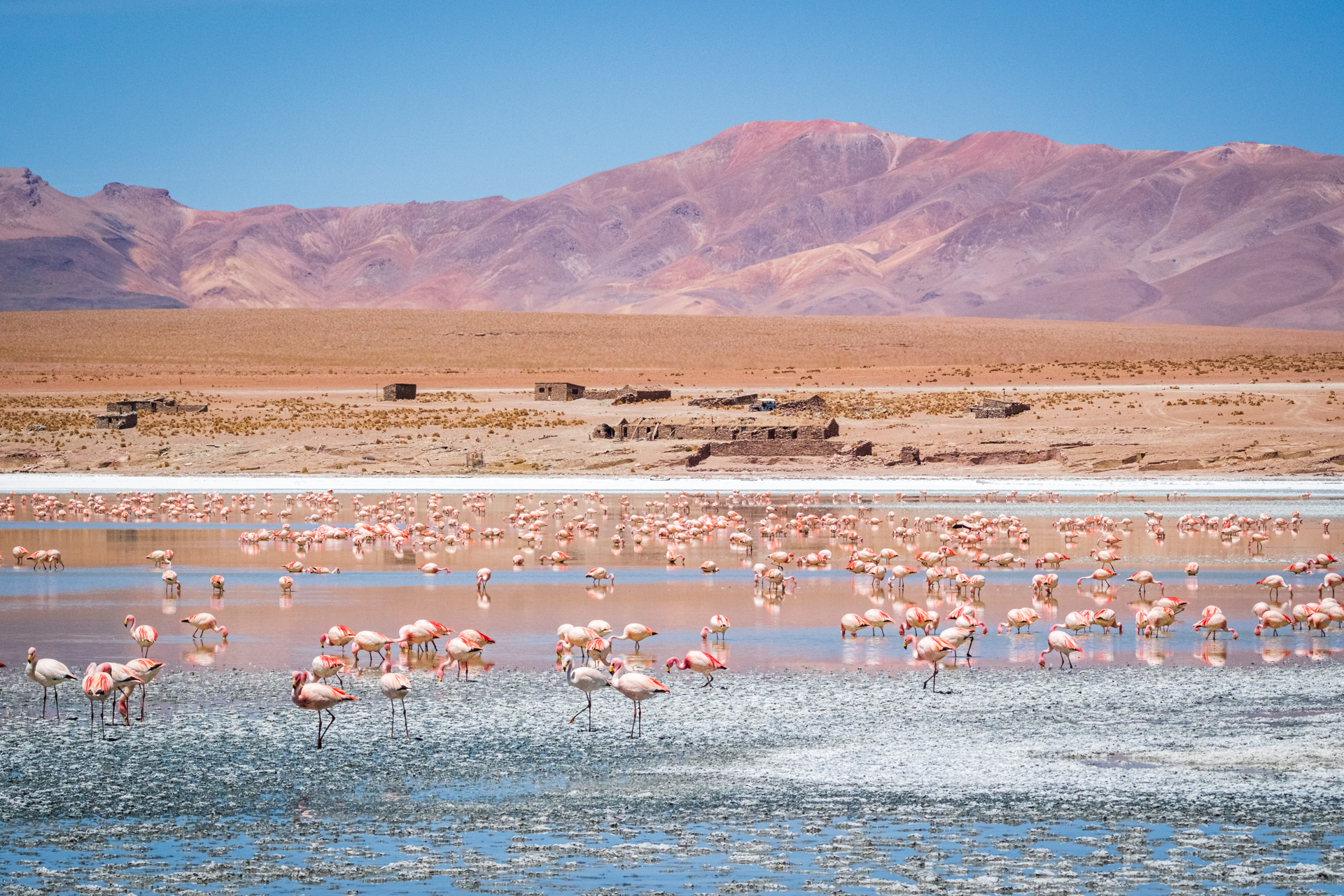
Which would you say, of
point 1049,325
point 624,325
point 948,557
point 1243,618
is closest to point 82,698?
point 1243,618

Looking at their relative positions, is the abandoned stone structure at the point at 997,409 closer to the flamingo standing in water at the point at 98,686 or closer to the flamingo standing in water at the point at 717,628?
the flamingo standing in water at the point at 717,628

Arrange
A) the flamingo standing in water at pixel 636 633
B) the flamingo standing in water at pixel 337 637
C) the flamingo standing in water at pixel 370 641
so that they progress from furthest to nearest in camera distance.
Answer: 1. the flamingo standing in water at pixel 636 633
2. the flamingo standing in water at pixel 337 637
3. the flamingo standing in water at pixel 370 641

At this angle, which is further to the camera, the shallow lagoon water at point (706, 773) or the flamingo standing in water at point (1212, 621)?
the flamingo standing in water at point (1212, 621)

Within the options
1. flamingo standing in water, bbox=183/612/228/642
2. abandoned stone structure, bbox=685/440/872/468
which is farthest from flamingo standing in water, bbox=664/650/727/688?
abandoned stone structure, bbox=685/440/872/468

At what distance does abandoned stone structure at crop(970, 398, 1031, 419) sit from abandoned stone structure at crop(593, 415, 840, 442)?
5.64m

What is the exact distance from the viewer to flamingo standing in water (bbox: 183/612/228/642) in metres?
12.3

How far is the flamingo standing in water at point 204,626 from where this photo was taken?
484 inches

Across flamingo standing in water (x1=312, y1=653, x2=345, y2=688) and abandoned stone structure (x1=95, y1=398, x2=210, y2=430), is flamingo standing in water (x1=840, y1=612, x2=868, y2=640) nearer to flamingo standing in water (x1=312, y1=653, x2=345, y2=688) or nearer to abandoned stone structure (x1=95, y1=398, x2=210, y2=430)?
flamingo standing in water (x1=312, y1=653, x2=345, y2=688)

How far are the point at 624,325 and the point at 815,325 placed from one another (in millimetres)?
14105

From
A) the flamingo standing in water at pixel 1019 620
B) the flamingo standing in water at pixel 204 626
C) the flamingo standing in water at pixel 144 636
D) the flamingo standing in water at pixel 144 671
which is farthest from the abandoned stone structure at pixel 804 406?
the flamingo standing in water at pixel 144 671

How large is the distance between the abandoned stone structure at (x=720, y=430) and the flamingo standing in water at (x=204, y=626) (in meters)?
27.4

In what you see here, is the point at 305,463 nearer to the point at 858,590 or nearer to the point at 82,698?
the point at 858,590

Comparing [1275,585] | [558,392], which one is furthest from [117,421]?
[1275,585]

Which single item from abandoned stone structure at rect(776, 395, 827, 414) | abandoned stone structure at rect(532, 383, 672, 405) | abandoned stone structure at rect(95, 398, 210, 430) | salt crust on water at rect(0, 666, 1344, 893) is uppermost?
abandoned stone structure at rect(532, 383, 672, 405)
